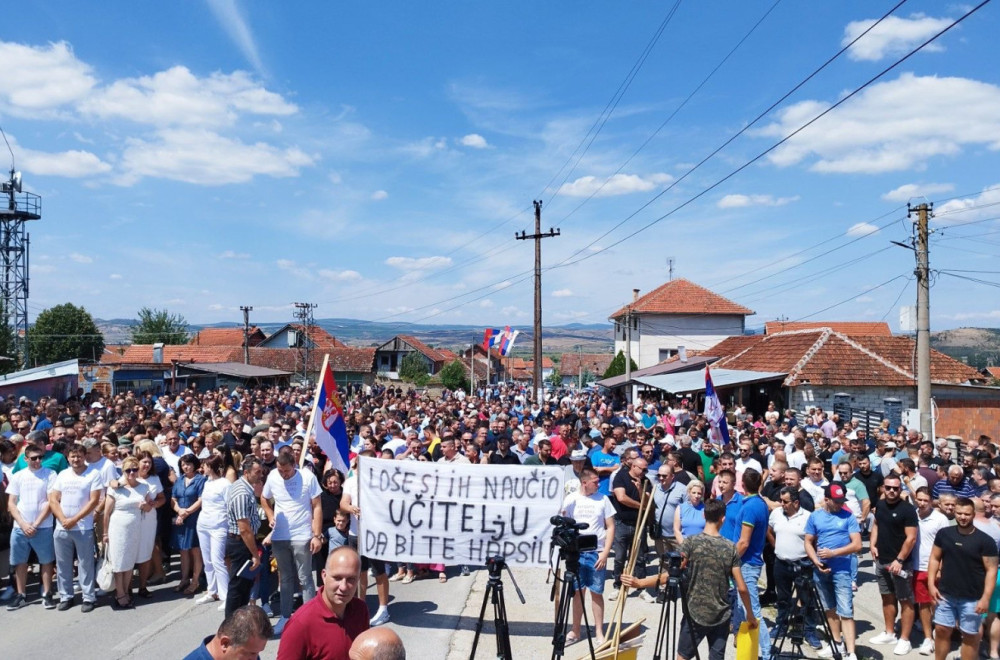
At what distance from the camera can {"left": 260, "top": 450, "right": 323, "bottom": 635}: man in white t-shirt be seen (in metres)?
6.96

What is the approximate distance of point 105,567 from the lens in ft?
25.5

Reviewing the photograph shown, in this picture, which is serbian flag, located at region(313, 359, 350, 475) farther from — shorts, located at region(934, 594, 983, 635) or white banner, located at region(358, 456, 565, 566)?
shorts, located at region(934, 594, 983, 635)

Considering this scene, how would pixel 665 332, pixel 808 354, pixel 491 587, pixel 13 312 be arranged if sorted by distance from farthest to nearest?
pixel 665 332 → pixel 13 312 → pixel 808 354 → pixel 491 587

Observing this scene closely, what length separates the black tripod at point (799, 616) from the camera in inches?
253

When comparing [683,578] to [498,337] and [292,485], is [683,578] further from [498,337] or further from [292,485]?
[498,337]

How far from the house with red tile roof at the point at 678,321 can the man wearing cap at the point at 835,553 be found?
48.8m

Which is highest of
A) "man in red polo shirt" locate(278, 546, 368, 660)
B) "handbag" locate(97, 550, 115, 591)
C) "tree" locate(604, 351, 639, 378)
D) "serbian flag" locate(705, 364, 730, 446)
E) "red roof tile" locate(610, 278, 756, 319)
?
"red roof tile" locate(610, 278, 756, 319)

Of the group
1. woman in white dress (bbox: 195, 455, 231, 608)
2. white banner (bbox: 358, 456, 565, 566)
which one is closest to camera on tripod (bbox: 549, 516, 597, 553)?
white banner (bbox: 358, 456, 565, 566)

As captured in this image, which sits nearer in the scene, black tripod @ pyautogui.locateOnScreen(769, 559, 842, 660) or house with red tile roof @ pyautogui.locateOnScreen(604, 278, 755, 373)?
black tripod @ pyautogui.locateOnScreen(769, 559, 842, 660)

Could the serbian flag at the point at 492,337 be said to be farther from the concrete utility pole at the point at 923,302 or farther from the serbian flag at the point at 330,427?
the serbian flag at the point at 330,427

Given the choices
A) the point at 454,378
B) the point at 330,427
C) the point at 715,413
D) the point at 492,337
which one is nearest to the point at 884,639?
the point at 715,413

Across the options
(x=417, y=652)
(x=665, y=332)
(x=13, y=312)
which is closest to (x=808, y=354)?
(x=417, y=652)

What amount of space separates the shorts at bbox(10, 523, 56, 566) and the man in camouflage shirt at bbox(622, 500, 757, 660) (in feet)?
19.6

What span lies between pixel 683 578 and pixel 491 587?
136 centimetres
